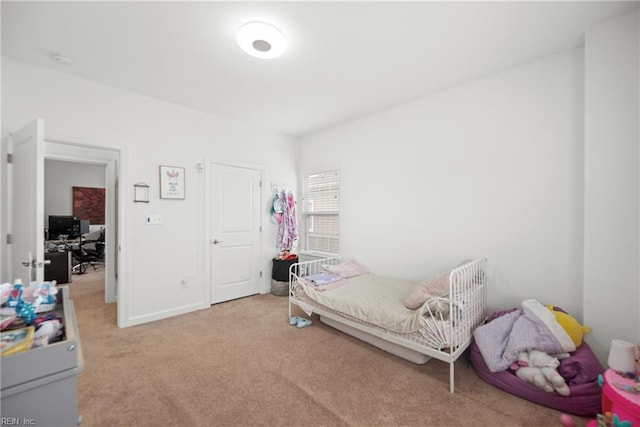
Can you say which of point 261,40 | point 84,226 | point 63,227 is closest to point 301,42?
point 261,40

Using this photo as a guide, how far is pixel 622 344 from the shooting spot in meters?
1.60

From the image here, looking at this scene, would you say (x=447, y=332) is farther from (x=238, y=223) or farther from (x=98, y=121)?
(x=98, y=121)

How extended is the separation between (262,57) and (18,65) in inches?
86.5

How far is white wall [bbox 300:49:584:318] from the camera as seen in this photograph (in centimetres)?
223

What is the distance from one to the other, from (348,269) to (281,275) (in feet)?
3.70

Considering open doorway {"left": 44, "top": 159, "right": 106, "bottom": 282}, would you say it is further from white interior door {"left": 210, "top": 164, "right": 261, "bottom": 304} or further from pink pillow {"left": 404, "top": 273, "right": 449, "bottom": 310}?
pink pillow {"left": 404, "top": 273, "right": 449, "bottom": 310}

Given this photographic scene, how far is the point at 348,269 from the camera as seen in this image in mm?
3486

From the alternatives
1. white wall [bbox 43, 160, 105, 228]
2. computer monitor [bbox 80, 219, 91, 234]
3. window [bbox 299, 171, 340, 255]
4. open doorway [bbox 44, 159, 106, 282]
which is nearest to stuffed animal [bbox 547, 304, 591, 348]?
window [bbox 299, 171, 340, 255]

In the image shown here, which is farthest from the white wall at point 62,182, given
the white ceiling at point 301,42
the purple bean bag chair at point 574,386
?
the purple bean bag chair at point 574,386

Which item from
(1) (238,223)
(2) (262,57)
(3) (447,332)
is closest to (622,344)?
(3) (447,332)

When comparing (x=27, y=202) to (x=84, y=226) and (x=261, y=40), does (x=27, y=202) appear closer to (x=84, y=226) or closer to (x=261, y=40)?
(x=261, y=40)

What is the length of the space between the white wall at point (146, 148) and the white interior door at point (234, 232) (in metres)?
0.16

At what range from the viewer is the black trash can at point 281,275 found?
4.06m

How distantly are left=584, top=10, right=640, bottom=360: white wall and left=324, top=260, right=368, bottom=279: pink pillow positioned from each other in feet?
6.93
